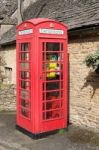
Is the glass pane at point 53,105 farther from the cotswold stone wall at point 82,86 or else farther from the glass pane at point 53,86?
the cotswold stone wall at point 82,86

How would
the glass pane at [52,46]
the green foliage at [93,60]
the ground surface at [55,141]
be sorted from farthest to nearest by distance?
the glass pane at [52,46], the green foliage at [93,60], the ground surface at [55,141]

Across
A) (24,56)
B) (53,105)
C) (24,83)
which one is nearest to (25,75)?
(24,83)

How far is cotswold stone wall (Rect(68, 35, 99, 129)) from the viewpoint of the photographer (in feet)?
30.0

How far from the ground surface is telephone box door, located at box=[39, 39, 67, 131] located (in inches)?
14.6

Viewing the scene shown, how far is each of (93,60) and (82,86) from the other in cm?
130

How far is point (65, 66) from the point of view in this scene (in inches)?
362

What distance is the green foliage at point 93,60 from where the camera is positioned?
8.41 metres

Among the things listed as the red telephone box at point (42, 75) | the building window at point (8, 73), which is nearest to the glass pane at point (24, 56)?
the red telephone box at point (42, 75)

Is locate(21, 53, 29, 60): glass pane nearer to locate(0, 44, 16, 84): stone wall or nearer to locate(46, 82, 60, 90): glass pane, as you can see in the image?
locate(46, 82, 60, 90): glass pane

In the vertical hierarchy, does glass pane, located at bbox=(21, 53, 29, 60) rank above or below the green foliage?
above

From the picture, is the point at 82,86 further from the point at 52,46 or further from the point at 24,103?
the point at 24,103

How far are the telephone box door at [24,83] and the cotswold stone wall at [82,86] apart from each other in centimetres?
146

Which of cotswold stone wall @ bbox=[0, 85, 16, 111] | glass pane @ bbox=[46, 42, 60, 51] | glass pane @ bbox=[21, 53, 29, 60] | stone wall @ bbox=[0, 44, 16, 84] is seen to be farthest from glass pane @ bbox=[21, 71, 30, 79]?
stone wall @ bbox=[0, 44, 16, 84]

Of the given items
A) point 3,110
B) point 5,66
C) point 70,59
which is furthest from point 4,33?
point 70,59
